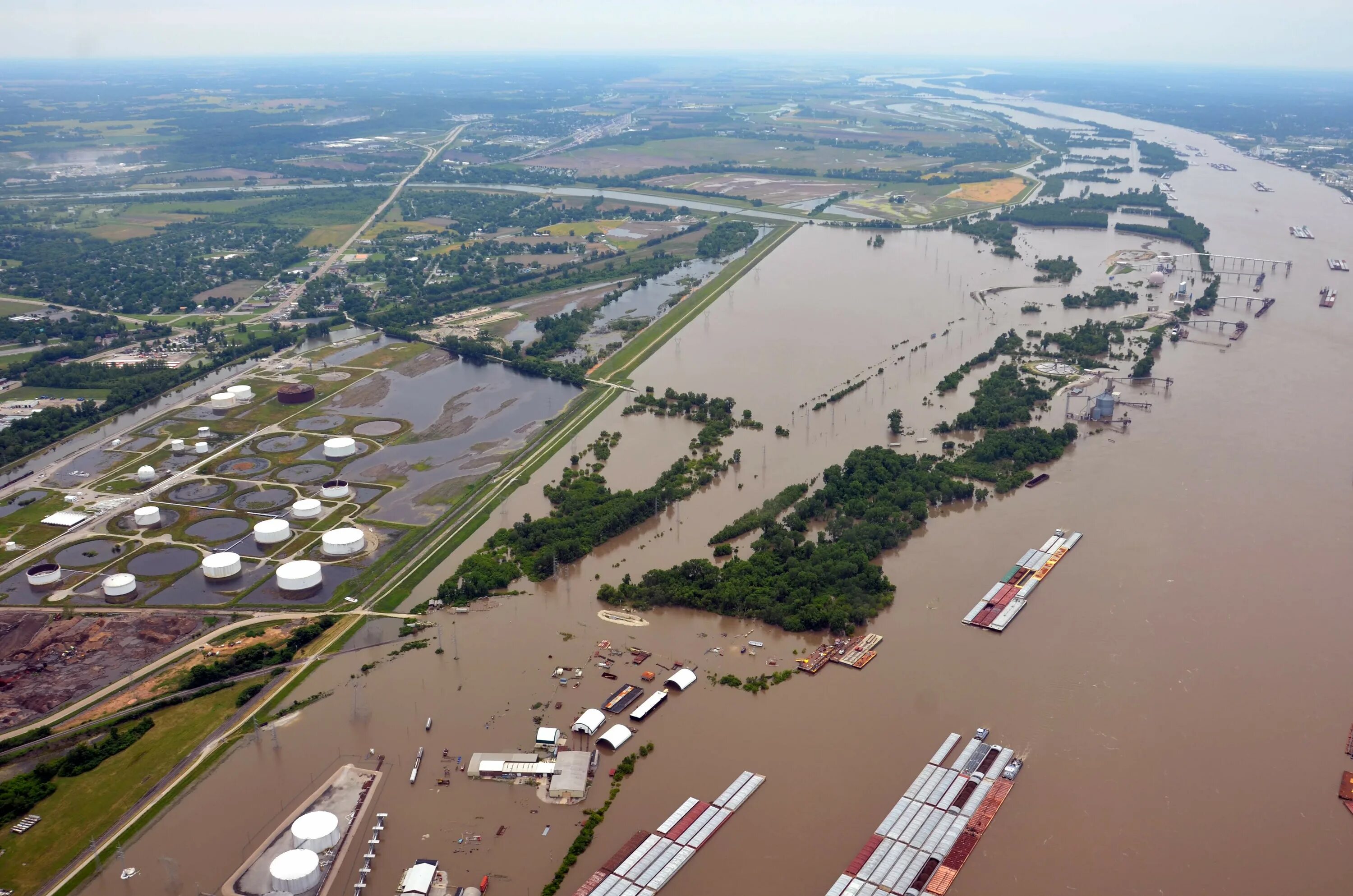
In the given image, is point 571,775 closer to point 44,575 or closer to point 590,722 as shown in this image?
point 590,722

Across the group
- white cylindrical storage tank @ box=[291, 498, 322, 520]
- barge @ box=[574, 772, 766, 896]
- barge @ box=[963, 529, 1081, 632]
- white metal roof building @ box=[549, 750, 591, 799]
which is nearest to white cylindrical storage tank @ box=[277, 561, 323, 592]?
white cylindrical storage tank @ box=[291, 498, 322, 520]

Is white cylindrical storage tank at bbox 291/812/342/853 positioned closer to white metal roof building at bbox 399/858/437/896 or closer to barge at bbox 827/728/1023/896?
white metal roof building at bbox 399/858/437/896

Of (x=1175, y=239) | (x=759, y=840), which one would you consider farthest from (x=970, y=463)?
(x=1175, y=239)

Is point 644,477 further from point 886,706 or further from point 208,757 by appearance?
point 208,757

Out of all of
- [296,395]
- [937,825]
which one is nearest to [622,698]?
[937,825]

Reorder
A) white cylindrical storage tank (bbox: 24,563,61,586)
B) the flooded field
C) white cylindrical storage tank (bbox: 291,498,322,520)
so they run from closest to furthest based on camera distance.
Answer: white cylindrical storage tank (bbox: 24,563,61,586) → white cylindrical storage tank (bbox: 291,498,322,520) → the flooded field
